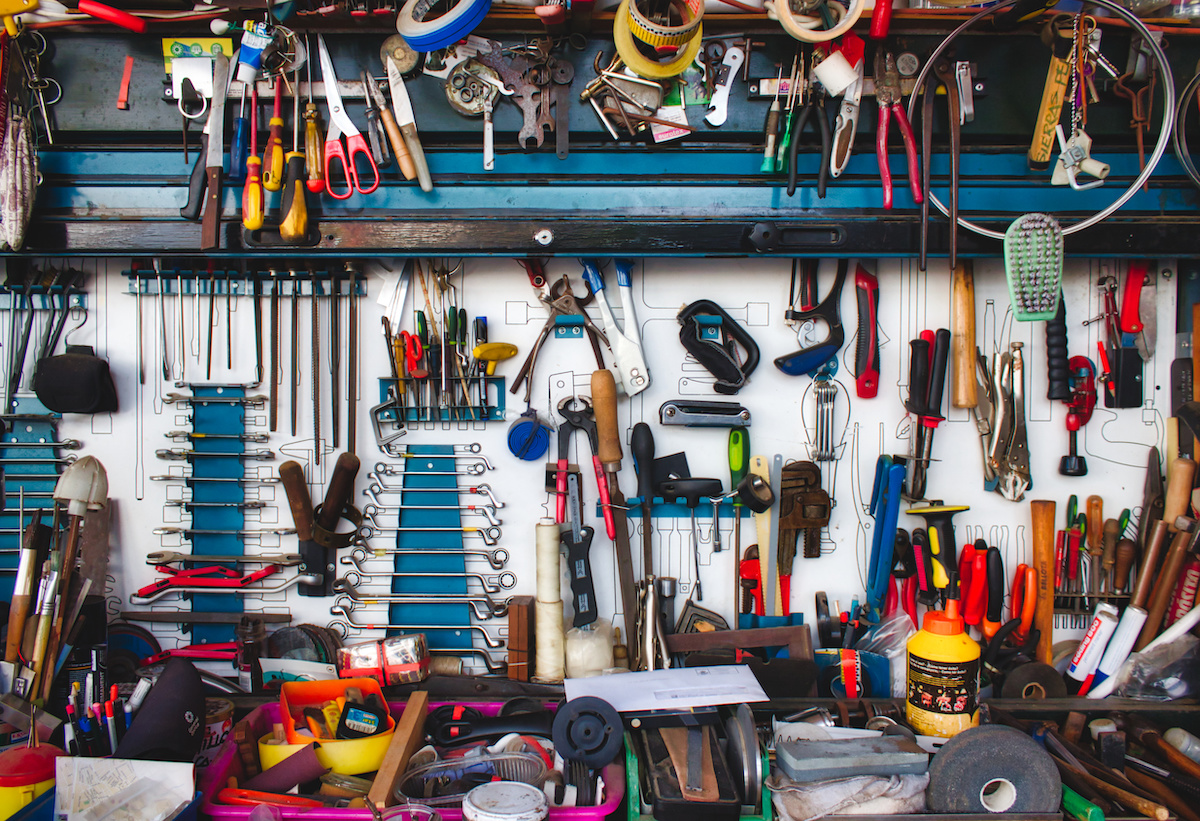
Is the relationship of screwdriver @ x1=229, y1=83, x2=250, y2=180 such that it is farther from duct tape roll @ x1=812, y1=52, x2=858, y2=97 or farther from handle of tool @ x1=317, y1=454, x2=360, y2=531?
duct tape roll @ x1=812, y1=52, x2=858, y2=97

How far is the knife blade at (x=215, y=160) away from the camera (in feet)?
5.35

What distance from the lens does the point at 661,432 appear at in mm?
1848

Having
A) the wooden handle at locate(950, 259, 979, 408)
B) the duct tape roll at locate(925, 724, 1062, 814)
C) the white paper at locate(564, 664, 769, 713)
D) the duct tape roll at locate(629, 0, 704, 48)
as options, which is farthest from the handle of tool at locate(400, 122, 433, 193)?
the duct tape roll at locate(925, 724, 1062, 814)

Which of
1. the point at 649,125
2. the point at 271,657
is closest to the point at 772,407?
the point at 649,125

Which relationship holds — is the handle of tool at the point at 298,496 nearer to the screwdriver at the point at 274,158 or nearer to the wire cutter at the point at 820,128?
the screwdriver at the point at 274,158

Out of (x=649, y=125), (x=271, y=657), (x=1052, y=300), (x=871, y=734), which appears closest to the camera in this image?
(x=871, y=734)

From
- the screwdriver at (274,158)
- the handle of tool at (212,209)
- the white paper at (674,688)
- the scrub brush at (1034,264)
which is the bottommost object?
the white paper at (674,688)

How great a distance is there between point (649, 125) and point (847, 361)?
80cm

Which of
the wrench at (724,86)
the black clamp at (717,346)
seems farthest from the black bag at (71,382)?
the wrench at (724,86)

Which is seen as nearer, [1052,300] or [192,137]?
[1052,300]

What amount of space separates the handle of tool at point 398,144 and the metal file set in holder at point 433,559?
27.2 inches

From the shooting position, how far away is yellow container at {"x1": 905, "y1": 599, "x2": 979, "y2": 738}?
1.49 meters

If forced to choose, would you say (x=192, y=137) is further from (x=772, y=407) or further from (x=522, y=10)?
(x=772, y=407)

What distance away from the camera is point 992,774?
129 centimetres
